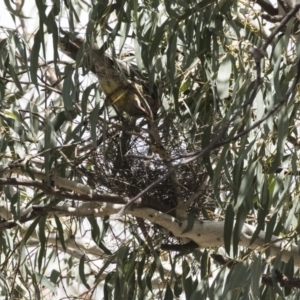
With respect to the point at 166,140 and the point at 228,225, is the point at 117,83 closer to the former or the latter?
the point at 166,140

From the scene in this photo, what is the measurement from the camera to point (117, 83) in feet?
7.26

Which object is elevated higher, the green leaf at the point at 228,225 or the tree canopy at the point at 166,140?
the tree canopy at the point at 166,140

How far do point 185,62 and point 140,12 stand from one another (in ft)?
0.71

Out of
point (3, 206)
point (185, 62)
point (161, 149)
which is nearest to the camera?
point (161, 149)

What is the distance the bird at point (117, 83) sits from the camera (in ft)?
7.14

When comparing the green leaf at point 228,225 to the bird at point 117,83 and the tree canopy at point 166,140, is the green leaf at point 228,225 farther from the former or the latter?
the bird at point 117,83

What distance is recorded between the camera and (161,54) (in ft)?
7.64

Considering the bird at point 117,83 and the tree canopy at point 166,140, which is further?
the bird at point 117,83

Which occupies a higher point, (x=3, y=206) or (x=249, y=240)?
(x=3, y=206)

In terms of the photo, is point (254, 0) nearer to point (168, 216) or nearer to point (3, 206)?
point (168, 216)

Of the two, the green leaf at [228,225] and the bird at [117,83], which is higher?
the bird at [117,83]

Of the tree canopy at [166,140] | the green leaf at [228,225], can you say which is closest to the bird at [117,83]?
the tree canopy at [166,140]

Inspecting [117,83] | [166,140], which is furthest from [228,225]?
[117,83]

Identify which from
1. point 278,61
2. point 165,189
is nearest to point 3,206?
point 165,189
